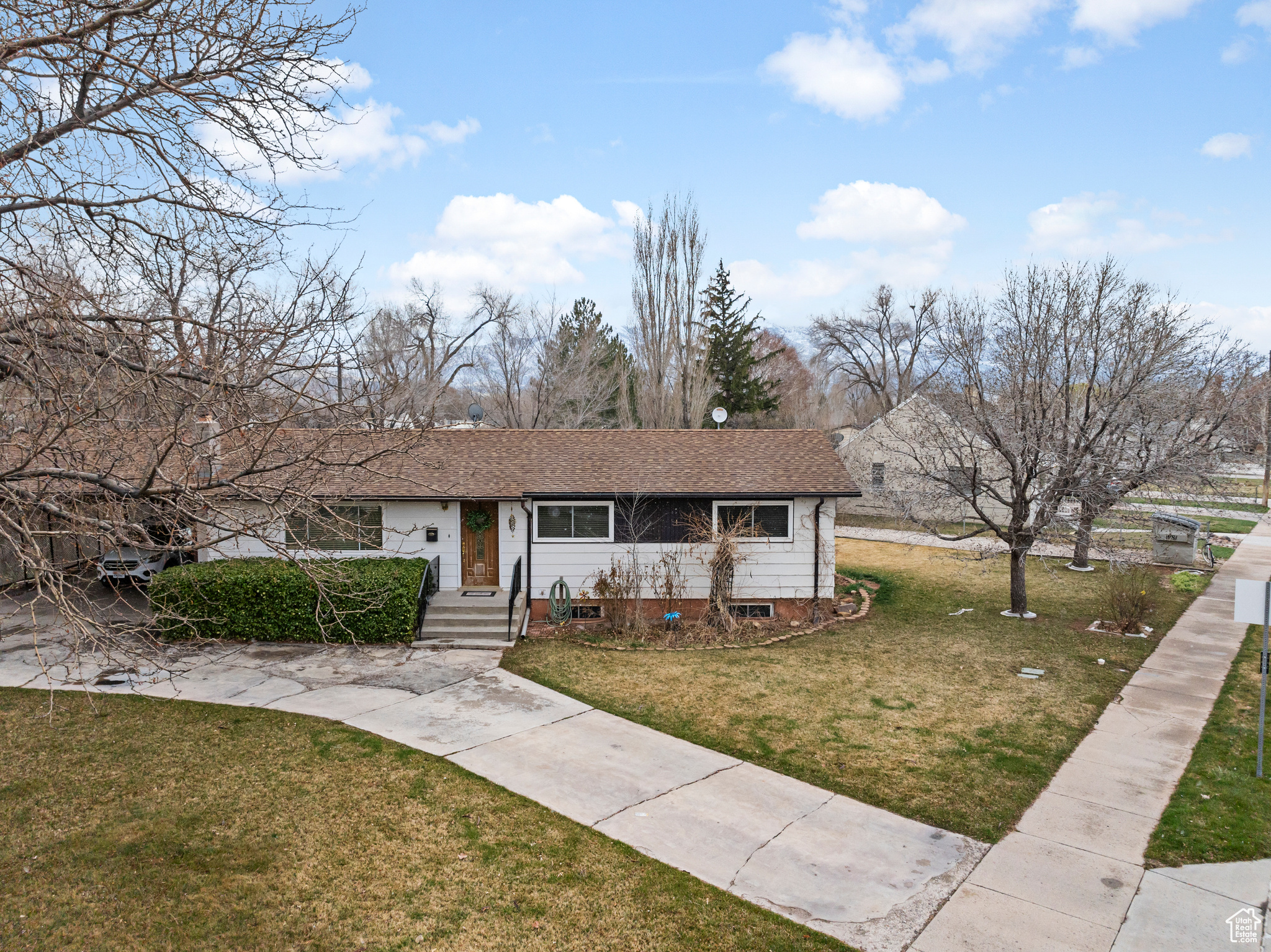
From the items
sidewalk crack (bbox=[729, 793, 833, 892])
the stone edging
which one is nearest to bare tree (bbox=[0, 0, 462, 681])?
sidewalk crack (bbox=[729, 793, 833, 892])

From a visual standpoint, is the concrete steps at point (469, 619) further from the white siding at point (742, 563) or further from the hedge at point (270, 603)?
the white siding at point (742, 563)

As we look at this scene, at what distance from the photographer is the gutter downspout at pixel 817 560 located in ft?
47.3

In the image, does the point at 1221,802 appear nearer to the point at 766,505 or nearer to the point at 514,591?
the point at 766,505

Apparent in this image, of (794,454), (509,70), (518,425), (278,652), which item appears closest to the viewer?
(509,70)

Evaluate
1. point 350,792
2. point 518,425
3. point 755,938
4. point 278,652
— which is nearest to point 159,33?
point 350,792

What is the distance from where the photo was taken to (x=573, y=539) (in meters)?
14.5

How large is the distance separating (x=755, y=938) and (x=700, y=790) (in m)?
2.35

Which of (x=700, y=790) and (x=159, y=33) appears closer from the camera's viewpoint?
(x=159, y=33)

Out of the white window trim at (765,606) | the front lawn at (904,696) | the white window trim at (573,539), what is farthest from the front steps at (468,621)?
the white window trim at (765,606)

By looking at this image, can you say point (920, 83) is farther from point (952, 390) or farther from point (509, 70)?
point (509, 70)

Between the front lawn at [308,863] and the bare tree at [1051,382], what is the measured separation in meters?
10.0

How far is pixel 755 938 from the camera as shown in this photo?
525 cm

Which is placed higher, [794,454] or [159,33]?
[159,33]

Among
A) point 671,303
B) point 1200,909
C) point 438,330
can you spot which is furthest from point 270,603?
point 671,303
